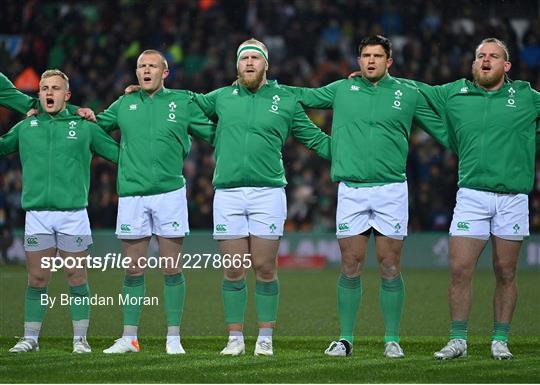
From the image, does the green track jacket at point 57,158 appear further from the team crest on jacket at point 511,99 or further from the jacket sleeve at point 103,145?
the team crest on jacket at point 511,99

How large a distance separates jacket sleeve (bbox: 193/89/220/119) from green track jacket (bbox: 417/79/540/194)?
173cm

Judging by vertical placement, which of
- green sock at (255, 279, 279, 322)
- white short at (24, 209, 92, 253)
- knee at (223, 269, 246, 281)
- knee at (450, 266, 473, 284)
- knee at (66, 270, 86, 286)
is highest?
white short at (24, 209, 92, 253)

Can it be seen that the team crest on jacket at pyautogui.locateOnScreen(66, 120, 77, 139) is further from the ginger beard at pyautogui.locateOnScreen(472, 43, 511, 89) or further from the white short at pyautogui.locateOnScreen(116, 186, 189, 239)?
the ginger beard at pyautogui.locateOnScreen(472, 43, 511, 89)

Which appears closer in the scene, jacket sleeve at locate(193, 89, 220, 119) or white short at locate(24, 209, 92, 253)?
white short at locate(24, 209, 92, 253)

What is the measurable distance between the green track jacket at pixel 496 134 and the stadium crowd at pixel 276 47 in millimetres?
10051

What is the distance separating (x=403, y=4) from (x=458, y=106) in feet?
45.1

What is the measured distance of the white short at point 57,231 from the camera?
8.27 metres

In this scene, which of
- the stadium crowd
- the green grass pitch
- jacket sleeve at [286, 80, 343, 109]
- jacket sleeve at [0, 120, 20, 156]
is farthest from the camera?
the stadium crowd

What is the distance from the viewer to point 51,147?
8.34 m

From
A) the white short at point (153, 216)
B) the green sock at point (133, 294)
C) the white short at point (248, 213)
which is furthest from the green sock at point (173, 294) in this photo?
the white short at point (248, 213)

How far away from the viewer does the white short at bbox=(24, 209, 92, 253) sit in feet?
27.1

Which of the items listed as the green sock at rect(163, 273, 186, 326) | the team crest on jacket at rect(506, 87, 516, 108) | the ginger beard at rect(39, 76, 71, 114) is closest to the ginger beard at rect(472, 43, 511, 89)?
the team crest on jacket at rect(506, 87, 516, 108)

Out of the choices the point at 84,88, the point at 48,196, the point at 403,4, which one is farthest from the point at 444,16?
the point at 48,196

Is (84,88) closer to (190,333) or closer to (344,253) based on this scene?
(190,333)
